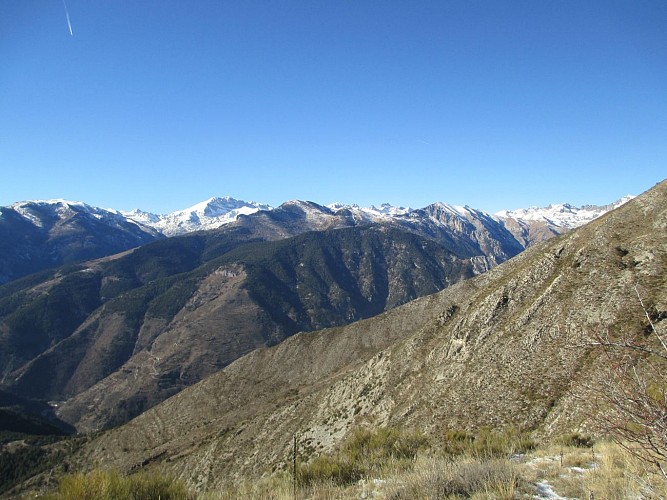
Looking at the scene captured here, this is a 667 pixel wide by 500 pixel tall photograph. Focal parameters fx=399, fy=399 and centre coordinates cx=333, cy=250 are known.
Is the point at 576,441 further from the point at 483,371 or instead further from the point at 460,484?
the point at 483,371

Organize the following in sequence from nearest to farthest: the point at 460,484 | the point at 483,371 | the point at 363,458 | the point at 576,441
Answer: the point at 460,484, the point at 363,458, the point at 576,441, the point at 483,371

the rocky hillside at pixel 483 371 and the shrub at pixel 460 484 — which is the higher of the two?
the shrub at pixel 460 484

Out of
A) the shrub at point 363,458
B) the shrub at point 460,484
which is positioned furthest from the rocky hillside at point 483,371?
the shrub at point 460,484

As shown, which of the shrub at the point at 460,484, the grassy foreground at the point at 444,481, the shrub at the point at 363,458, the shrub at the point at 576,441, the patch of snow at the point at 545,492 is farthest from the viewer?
the shrub at the point at 576,441

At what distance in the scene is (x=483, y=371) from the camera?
41.4m

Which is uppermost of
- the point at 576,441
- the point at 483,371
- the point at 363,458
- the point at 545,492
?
the point at 545,492

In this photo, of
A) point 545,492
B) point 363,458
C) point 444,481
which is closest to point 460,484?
point 444,481

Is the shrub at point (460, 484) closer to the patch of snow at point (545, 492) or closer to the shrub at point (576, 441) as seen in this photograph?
the patch of snow at point (545, 492)

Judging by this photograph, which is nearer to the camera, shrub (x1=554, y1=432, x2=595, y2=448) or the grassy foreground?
the grassy foreground

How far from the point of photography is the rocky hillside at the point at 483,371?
34.2m

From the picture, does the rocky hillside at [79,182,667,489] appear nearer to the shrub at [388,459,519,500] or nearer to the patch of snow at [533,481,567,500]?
the patch of snow at [533,481,567,500]

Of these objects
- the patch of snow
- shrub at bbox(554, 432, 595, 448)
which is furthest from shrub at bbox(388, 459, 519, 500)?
shrub at bbox(554, 432, 595, 448)

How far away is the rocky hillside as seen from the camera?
34188mm

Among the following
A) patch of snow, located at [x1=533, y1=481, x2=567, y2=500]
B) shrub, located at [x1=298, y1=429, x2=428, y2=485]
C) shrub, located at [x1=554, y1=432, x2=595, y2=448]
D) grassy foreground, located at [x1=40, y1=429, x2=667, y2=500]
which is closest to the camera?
grassy foreground, located at [x1=40, y1=429, x2=667, y2=500]
